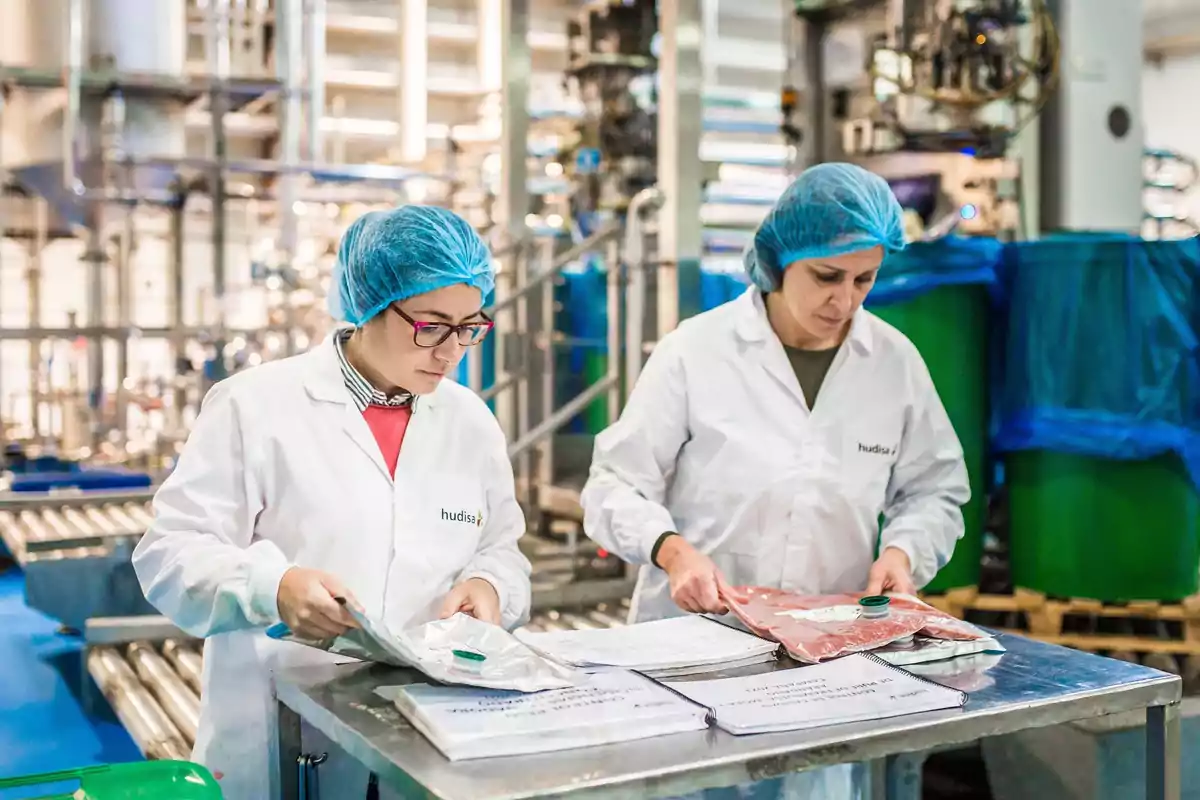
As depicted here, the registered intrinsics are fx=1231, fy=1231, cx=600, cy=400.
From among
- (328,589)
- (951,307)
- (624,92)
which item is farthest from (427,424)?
(624,92)

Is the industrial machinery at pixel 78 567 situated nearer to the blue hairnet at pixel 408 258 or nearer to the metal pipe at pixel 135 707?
the metal pipe at pixel 135 707

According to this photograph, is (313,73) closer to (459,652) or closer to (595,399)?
(595,399)

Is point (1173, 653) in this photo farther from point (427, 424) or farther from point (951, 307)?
point (427, 424)

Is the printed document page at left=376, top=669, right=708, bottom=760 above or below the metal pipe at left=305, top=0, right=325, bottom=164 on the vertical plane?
below

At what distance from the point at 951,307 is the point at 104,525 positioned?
148 inches

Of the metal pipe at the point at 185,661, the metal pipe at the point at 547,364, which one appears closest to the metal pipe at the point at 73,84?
the metal pipe at the point at 547,364

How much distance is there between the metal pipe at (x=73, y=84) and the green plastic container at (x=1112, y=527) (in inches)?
205

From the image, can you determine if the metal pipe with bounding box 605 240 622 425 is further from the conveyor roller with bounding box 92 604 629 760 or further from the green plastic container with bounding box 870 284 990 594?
the green plastic container with bounding box 870 284 990 594

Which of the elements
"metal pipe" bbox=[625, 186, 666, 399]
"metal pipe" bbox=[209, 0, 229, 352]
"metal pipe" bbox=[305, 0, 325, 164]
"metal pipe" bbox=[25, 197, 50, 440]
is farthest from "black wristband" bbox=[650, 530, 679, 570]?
"metal pipe" bbox=[25, 197, 50, 440]

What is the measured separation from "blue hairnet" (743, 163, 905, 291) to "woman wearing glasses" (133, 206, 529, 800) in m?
0.64

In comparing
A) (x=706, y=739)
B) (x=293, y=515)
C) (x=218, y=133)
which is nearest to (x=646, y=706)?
(x=706, y=739)

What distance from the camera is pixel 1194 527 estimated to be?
3.25 m

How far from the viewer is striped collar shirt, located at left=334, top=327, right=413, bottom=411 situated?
189cm

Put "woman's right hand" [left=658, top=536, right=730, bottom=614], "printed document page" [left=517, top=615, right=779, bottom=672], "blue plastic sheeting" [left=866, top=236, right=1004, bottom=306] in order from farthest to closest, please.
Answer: "blue plastic sheeting" [left=866, top=236, right=1004, bottom=306] < "woman's right hand" [left=658, top=536, right=730, bottom=614] < "printed document page" [left=517, top=615, right=779, bottom=672]
